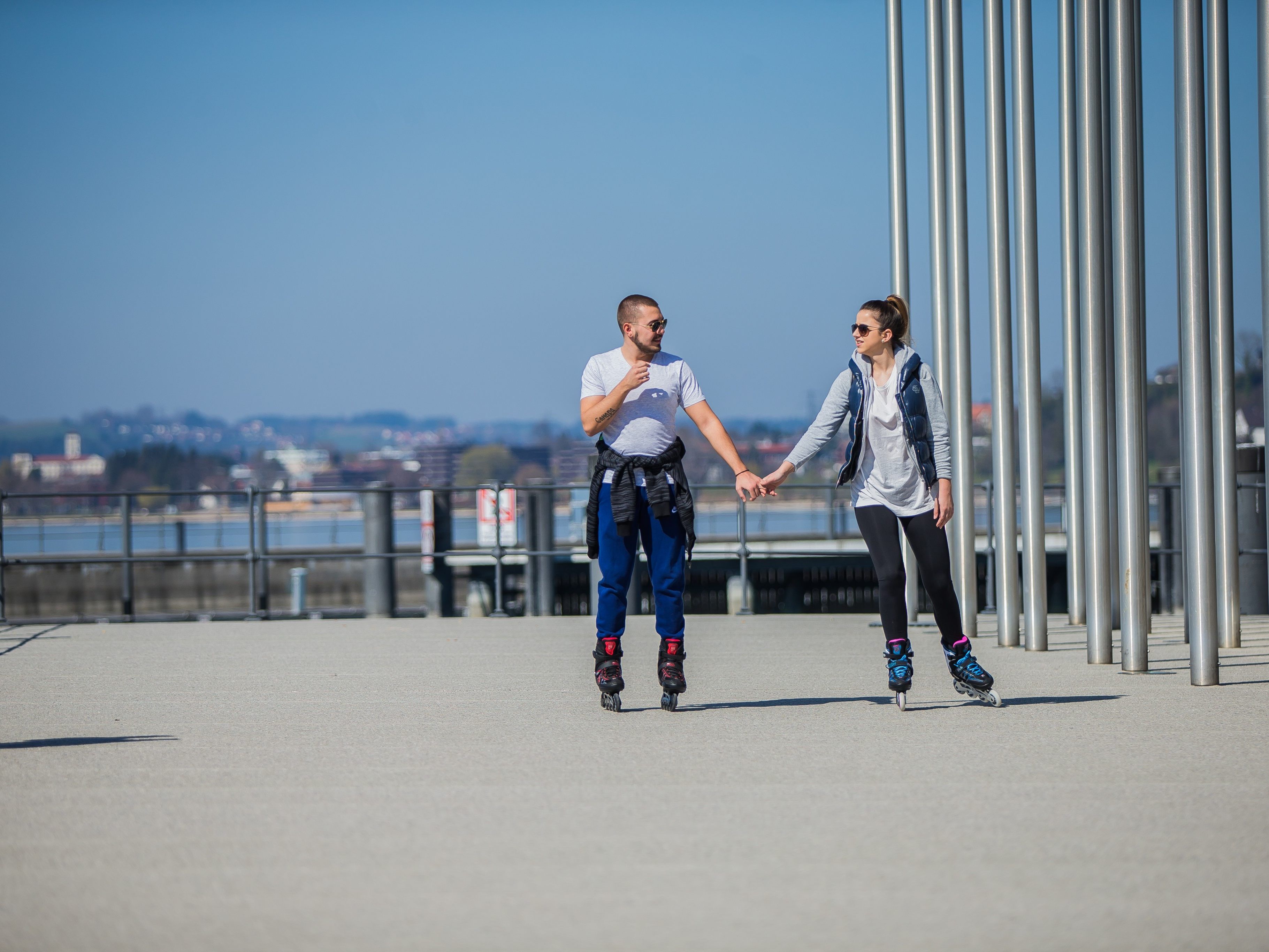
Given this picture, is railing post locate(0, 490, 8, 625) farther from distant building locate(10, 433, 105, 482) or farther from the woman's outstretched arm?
distant building locate(10, 433, 105, 482)

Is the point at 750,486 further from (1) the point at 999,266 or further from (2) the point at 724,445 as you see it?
(1) the point at 999,266

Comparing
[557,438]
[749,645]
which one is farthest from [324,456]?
[749,645]

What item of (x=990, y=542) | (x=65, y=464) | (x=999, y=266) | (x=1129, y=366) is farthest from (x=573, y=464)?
(x=65, y=464)

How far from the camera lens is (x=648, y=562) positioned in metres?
5.47

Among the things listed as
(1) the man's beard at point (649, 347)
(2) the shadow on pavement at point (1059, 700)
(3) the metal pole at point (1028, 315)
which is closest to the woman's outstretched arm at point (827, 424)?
(1) the man's beard at point (649, 347)

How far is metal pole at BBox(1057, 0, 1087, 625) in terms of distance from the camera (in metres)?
7.91

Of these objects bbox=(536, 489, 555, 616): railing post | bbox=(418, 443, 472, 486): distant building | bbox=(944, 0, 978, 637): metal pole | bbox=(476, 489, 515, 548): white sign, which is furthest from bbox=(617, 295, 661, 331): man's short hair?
bbox=(418, 443, 472, 486): distant building

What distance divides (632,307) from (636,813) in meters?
2.26

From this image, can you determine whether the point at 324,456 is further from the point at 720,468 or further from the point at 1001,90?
the point at 1001,90

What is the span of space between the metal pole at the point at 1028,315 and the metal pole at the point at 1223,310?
36.1 inches

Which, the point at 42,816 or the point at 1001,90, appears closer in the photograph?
the point at 42,816

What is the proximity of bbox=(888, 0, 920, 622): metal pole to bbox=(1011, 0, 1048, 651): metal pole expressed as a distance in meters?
0.99

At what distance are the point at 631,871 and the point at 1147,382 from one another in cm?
508

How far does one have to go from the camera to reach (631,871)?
309cm
